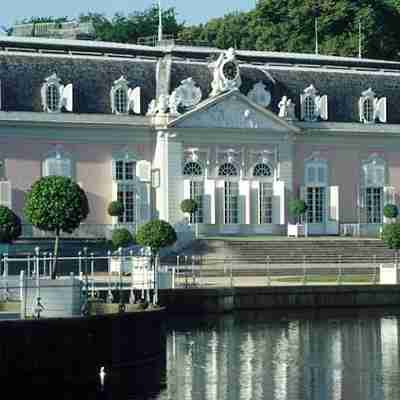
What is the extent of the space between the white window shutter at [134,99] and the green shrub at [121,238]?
832cm

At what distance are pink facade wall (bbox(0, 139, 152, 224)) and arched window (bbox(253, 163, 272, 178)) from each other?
4363 millimetres

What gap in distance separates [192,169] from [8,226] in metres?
15.2

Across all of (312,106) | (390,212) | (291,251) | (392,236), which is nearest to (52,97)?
(291,251)

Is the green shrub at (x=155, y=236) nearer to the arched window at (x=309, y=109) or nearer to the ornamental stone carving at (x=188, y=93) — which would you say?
the ornamental stone carving at (x=188, y=93)

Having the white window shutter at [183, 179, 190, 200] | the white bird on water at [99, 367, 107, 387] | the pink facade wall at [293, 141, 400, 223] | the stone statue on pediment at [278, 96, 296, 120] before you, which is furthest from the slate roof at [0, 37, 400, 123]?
the white bird on water at [99, 367, 107, 387]

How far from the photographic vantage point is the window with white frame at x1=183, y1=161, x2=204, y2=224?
229 feet

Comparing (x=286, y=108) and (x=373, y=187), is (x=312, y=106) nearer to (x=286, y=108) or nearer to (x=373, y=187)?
(x=286, y=108)

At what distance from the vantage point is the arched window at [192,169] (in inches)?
2761

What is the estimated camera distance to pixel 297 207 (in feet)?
230

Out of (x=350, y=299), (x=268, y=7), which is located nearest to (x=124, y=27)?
(x=268, y=7)

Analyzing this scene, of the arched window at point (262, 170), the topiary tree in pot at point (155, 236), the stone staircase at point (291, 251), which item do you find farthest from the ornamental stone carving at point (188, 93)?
the topiary tree in pot at point (155, 236)

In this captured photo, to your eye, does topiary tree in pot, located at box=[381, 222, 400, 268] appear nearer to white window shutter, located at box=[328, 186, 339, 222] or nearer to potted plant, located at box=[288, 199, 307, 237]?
potted plant, located at box=[288, 199, 307, 237]

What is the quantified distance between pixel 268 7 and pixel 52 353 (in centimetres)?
5739

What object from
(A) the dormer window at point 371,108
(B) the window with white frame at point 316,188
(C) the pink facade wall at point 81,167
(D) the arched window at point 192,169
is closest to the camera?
(C) the pink facade wall at point 81,167
